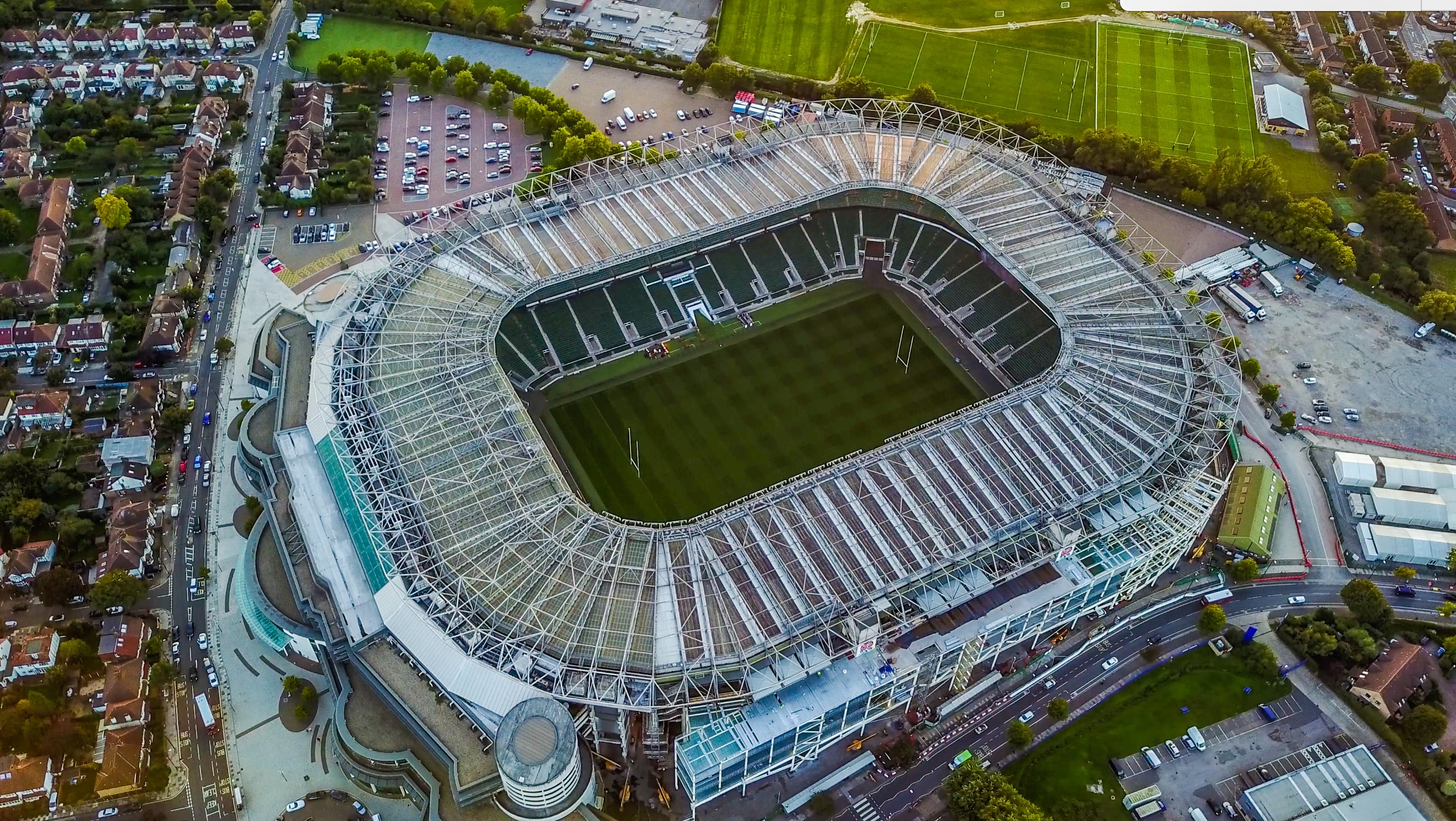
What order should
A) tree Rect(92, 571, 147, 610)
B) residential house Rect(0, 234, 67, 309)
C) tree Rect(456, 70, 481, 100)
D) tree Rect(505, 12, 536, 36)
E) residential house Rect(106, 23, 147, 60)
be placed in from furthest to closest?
tree Rect(505, 12, 536, 36) → residential house Rect(106, 23, 147, 60) → tree Rect(456, 70, 481, 100) → residential house Rect(0, 234, 67, 309) → tree Rect(92, 571, 147, 610)

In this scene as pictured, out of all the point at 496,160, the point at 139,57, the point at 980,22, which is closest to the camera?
the point at 496,160

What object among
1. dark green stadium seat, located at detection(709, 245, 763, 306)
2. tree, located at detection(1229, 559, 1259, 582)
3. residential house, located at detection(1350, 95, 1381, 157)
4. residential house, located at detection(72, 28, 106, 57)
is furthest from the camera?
residential house, located at detection(72, 28, 106, 57)

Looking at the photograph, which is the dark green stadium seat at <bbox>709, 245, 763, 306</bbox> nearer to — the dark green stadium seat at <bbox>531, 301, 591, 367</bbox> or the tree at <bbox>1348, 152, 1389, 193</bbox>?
the dark green stadium seat at <bbox>531, 301, 591, 367</bbox>

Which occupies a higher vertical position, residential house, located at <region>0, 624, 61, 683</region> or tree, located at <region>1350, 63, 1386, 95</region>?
residential house, located at <region>0, 624, 61, 683</region>

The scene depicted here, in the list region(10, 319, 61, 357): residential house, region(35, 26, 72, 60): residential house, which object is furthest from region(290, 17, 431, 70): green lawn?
region(10, 319, 61, 357): residential house

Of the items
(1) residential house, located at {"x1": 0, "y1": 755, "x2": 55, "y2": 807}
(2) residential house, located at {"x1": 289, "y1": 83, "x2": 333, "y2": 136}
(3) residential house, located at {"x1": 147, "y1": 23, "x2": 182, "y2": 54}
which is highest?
(3) residential house, located at {"x1": 147, "y1": 23, "x2": 182, "y2": 54}

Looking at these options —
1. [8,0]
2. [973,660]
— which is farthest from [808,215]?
[8,0]

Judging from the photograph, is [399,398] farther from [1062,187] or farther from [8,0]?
[8,0]
